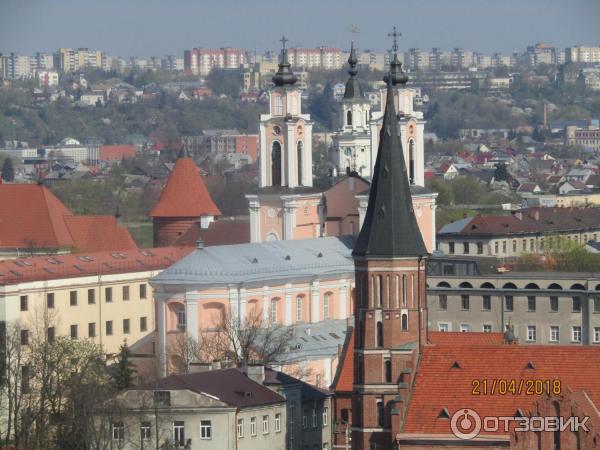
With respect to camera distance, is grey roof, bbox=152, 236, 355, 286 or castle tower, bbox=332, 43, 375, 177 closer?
grey roof, bbox=152, 236, 355, 286

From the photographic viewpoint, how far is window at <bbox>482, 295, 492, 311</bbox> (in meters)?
72.9

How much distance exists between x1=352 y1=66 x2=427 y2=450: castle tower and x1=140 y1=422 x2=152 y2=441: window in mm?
3800

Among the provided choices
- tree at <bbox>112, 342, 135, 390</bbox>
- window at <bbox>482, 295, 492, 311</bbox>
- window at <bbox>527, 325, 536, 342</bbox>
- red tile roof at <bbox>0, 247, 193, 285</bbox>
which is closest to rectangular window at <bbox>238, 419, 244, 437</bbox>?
tree at <bbox>112, 342, 135, 390</bbox>

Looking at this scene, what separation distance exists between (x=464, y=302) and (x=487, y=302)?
591 millimetres

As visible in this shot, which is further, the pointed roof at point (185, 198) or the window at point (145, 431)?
the pointed roof at point (185, 198)

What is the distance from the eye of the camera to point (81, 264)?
3100 inches

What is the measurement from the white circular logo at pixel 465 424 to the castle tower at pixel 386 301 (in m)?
1.16

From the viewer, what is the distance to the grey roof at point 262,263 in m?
72.9

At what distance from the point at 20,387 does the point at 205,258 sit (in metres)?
13.3

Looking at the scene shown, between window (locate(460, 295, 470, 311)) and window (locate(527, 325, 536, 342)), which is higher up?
window (locate(460, 295, 470, 311))

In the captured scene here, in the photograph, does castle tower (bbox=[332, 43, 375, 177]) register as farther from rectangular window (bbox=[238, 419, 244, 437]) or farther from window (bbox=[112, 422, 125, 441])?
window (bbox=[112, 422, 125, 441])

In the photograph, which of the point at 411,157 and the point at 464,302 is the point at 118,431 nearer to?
the point at 464,302

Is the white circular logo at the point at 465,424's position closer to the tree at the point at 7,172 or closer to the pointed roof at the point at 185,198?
the pointed roof at the point at 185,198

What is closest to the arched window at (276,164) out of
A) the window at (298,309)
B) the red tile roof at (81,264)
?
the red tile roof at (81,264)
